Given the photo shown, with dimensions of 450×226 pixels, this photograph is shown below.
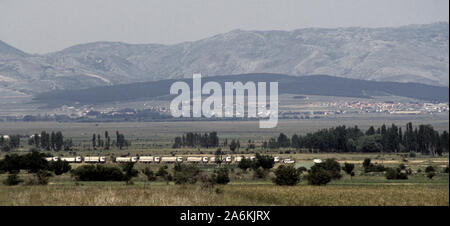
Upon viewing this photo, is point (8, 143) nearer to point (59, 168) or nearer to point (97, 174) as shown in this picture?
point (59, 168)

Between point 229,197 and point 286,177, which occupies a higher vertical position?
point 229,197

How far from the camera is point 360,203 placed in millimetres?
46562

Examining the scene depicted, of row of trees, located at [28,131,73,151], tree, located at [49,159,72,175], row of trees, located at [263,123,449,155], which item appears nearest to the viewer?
tree, located at [49,159,72,175]

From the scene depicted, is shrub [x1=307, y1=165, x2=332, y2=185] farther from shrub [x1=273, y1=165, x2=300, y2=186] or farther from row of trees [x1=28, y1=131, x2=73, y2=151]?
row of trees [x1=28, y1=131, x2=73, y2=151]

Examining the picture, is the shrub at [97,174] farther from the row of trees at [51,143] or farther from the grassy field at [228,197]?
the row of trees at [51,143]

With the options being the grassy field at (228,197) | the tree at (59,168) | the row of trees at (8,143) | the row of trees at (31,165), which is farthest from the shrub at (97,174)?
the row of trees at (8,143)

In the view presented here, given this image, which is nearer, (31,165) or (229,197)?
(229,197)

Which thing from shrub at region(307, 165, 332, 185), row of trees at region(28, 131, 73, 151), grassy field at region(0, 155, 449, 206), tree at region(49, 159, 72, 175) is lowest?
row of trees at region(28, 131, 73, 151)

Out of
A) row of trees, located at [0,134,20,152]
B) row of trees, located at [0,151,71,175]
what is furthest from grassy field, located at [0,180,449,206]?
row of trees, located at [0,134,20,152]

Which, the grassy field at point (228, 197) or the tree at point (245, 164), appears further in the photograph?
the tree at point (245, 164)

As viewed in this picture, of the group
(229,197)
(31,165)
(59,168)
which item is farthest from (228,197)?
(31,165)

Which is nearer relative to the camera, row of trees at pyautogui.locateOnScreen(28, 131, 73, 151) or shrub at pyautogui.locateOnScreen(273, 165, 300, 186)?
shrub at pyautogui.locateOnScreen(273, 165, 300, 186)

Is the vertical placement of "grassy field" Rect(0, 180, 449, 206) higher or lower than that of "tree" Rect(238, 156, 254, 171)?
higher
